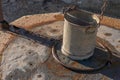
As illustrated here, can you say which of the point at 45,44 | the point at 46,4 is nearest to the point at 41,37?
the point at 45,44

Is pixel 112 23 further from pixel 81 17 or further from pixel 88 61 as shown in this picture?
pixel 88 61

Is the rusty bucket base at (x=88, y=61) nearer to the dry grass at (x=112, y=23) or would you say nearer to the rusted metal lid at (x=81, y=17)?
the rusted metal lid at (x=81, y=17)

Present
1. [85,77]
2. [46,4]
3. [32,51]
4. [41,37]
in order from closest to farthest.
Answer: [85,77] < [32,51] < [41,37] < [46,4]

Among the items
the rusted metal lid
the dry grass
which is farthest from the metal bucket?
the dry grass

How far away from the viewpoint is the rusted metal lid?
9.24 feet

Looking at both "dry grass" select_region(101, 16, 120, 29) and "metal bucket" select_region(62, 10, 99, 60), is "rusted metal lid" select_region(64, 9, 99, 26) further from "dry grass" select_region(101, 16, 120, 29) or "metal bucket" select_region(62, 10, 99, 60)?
"dry grass" select_region(101, 16, 120, 29)

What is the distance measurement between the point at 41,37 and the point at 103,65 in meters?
0.84

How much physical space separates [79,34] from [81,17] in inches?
11.6

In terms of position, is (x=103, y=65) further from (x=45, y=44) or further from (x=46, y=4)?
(x=46, y=4)

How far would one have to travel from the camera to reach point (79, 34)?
9.05 feet

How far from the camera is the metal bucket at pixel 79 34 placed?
2732mm

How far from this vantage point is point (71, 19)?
9.46 ft

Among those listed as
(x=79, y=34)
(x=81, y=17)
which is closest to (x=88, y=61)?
(x=79, y=34)

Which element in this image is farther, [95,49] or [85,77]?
[95,49]
